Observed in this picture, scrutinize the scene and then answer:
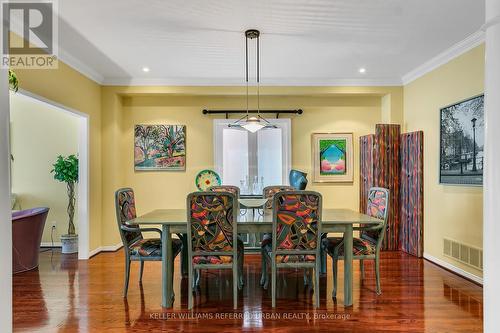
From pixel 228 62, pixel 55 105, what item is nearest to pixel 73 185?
pixel 55 105

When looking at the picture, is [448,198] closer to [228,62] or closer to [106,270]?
[228,62]

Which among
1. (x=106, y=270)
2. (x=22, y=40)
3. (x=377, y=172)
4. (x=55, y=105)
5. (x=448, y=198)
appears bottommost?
(x=106, y=270)

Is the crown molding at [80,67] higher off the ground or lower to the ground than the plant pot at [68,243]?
higher

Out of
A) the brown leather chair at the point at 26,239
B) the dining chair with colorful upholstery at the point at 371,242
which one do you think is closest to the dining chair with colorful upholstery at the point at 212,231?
the dining chair with colorful upholstery at the point at 371,242

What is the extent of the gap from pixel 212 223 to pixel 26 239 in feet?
9.36

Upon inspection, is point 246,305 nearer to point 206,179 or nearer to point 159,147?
point 206,179

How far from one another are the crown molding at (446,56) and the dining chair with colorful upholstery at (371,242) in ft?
6.62

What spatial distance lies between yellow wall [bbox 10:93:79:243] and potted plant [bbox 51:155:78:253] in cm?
28

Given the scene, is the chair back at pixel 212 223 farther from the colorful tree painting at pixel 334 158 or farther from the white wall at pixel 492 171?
the colorful tree painting at pixel 334 158

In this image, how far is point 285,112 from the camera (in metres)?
5.30

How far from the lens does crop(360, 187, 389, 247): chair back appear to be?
3054 millimetres

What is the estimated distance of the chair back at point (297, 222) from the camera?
107 inches

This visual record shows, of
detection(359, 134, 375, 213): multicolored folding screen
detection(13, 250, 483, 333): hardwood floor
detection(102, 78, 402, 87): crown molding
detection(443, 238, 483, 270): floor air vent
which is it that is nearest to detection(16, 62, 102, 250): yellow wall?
detection(102, 78, 402, 87): crown molding

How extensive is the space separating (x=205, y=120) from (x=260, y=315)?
11.5ft
